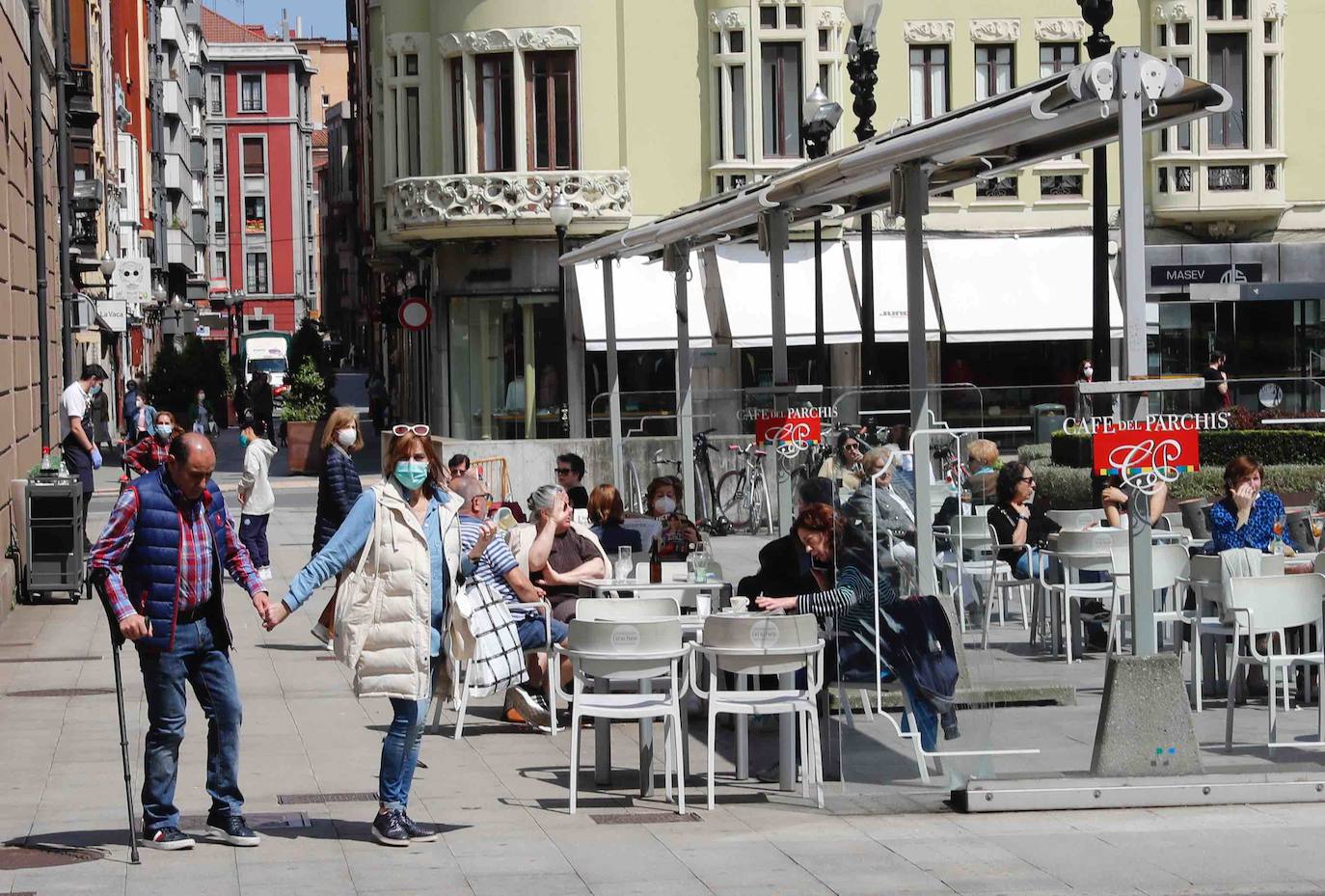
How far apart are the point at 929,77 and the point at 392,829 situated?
2828cm

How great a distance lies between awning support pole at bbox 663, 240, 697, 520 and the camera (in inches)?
679

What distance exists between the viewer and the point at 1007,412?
1020 centimetres

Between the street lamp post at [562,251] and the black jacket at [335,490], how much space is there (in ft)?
41.4

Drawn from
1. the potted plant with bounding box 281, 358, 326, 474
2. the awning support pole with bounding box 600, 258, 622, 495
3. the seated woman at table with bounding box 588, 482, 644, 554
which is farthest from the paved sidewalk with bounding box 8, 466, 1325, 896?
the potted plant with bounding box 281, 358, 326, 474

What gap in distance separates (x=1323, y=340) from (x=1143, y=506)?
26459mm

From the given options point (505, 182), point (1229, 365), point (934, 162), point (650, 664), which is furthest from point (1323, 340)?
point (650, 664)

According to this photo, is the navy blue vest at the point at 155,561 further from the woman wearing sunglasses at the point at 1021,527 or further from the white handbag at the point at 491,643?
the woman wearing sunglasses at the point at 1021,527

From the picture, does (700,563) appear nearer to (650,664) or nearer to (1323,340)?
(650,664)

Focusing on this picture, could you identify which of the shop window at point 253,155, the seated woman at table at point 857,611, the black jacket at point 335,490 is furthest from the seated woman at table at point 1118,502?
the shop window at point 253,155

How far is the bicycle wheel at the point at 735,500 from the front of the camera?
15023mm

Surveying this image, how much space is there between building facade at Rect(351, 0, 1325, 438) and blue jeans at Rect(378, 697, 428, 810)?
80.4 feet

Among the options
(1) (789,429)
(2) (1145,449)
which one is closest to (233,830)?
(2) (1145,449)

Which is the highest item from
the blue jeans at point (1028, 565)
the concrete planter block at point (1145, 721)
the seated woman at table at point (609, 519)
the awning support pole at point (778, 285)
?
the awning support pole at point (778, 285)

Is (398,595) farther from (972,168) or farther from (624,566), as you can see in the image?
(972,168)
